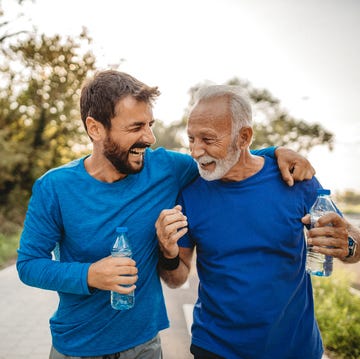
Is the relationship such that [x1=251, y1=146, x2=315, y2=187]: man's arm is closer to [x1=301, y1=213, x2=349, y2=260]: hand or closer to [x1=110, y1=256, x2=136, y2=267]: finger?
[x1=301, y1=213, x2=349, y2=260]: hand

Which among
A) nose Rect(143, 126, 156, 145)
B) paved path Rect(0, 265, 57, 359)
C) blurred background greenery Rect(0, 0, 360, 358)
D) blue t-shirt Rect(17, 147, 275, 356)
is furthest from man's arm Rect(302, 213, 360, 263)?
blurred background greenery Rect(0, 0, 360, 358)

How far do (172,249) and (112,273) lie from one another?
40 centimetres

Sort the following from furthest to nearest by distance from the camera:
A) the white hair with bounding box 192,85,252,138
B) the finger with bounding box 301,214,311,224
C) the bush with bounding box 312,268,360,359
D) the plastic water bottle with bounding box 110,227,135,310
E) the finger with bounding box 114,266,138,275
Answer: the bush with bounding box 312,268,360,359 < the white hair with bounding box 192,85,252,138 < the finger with bounding box 301,214,311,224 < the plastic water bottle with bounding box 110,227,135,310 < the finger with bounding box 114,266,138,275

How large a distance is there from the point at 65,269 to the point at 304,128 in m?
28.3

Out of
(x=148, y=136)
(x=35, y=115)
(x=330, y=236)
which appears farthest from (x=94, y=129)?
(x=35, y=115)

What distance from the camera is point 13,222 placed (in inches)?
557

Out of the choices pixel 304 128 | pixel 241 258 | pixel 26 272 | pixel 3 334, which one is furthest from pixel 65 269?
pixel 304 128

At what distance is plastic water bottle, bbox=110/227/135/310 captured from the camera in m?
1.90

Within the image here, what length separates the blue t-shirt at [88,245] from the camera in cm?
183

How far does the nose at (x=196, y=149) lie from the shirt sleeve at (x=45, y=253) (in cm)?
86

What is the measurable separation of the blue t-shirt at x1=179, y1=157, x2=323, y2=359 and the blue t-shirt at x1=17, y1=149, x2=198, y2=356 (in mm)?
307

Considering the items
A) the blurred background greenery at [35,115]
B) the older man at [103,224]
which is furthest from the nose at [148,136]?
the blurred background greenery at [35,115]

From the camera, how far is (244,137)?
2277mm

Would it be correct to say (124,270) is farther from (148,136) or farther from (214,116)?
(214,116)
